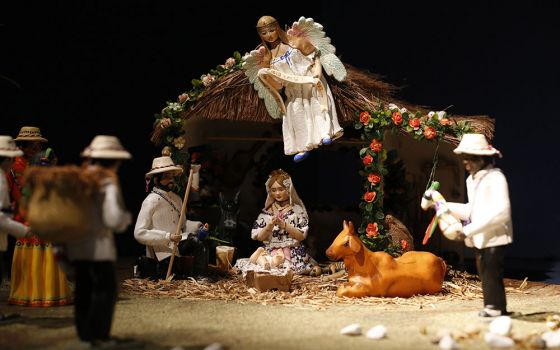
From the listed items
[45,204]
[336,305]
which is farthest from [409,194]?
[45,204]

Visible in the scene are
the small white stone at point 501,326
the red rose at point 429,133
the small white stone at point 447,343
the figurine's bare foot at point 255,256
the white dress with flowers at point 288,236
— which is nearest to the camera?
the small white stone at point 447,343

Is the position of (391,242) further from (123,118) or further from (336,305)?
(123,118)

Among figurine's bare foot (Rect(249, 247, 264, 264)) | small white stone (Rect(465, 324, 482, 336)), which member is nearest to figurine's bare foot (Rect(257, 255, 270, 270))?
figurine's bare foot (Rect(249, 247, 264, 264))

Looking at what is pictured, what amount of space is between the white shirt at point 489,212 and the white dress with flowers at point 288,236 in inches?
92.8

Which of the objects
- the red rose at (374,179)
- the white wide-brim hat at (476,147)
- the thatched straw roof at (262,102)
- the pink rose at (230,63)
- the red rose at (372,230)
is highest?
the pink rose at (230,63)

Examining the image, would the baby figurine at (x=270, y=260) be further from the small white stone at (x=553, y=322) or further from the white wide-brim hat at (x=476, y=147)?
the small white stone at (x=553, y=322)

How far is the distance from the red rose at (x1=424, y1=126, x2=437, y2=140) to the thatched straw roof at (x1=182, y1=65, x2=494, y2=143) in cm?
22

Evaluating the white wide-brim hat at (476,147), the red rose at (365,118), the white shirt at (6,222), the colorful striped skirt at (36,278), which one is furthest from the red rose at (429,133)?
the white shirt at (6,222)

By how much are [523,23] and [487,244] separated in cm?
472

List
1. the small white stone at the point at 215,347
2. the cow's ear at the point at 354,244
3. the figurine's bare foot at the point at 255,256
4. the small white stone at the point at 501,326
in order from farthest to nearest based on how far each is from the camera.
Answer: the figurine's bare foot at the point at 255,256 → the cow's ear at the point at 354,244 → the small white stone at the point at 501,326 → the small white stone at the point at 215,347

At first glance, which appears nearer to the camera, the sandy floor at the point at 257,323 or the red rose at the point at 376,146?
the sandy floor at the point at 257,323

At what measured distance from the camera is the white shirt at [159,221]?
7281 millimetres

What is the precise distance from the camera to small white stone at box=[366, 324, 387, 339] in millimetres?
5250

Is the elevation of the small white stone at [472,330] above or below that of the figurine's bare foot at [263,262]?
below
